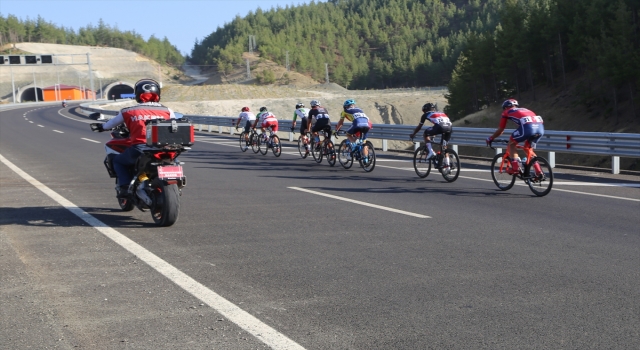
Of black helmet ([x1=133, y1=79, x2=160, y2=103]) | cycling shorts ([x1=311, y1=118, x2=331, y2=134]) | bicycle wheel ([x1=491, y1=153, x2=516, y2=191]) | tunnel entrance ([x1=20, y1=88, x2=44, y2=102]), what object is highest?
tunnel entrance ([x1=20, y1=88, x2=44, y2=102])

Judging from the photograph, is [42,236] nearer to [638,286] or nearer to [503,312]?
[503,312]

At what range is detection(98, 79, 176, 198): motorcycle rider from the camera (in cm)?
815

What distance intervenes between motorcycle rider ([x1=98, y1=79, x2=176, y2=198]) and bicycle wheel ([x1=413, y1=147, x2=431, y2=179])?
6.70m

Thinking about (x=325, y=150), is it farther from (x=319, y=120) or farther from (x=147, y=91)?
(x=147, y=91)

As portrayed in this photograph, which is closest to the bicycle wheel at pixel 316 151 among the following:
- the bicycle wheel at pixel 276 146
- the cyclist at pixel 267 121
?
the bicycle wheel at pixel 276 146

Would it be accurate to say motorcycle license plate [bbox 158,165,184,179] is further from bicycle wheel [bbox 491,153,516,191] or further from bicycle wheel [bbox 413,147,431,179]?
bicycle wheel [bbox 413,147,431,179]

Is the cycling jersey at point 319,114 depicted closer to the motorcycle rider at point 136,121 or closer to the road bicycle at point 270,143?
the road bicycle at point 270,143

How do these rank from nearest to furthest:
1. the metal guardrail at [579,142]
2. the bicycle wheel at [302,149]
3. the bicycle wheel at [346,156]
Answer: the metal guardrail at [579,142] < the bicycle wheel at [346,156] < the bicycle wheel at [302,149]

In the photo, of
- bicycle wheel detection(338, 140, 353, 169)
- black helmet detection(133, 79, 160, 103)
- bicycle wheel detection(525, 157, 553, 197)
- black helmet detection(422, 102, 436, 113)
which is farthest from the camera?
bicycle wheel detection(338, 140, 353, 169)

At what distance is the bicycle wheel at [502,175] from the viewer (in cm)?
1152

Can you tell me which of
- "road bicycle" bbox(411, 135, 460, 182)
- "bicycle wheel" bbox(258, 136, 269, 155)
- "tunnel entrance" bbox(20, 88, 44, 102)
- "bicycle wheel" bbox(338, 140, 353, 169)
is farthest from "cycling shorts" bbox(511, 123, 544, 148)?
"tunnel entrance" bbox(20, 88, 44, 102)

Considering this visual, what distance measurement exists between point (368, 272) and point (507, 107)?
6456 mm

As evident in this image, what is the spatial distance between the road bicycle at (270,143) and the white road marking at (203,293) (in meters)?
11.2

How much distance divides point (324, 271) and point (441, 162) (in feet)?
26.0
